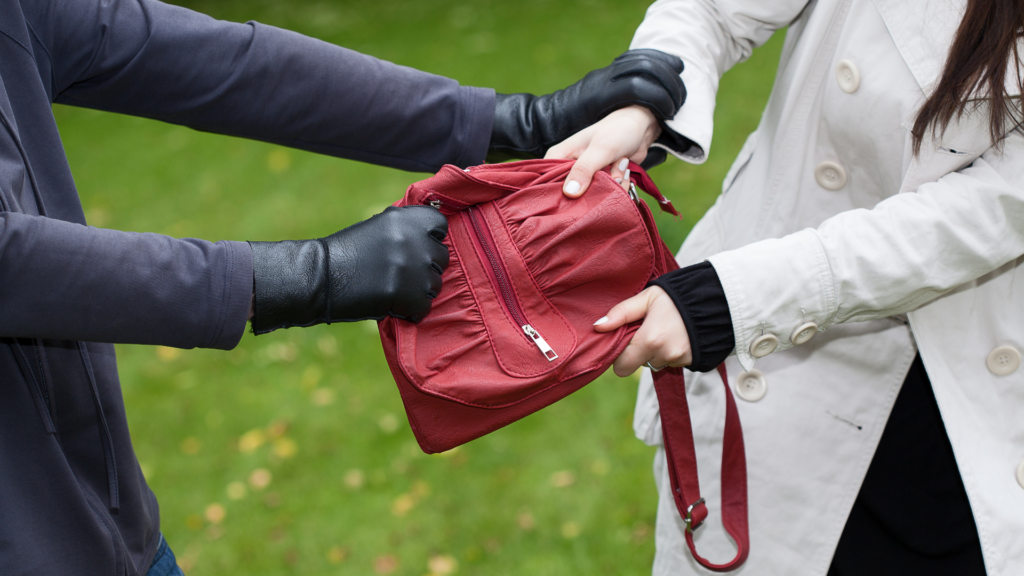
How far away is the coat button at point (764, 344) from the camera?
1.42m

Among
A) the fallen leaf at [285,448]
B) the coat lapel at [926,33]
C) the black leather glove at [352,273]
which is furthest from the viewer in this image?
the fallen leaf at [285,448]

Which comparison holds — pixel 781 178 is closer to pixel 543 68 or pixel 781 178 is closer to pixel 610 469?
pixel 610 469

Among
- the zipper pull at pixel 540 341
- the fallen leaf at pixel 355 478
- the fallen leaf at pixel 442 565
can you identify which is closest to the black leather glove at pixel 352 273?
the zipper pull at pixel 540 341

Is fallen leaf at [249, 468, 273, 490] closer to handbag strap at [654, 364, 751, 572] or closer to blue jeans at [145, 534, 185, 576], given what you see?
blue jeans at [145, 534, 185, 576]

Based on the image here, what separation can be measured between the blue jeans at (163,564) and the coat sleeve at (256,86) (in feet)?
2.77

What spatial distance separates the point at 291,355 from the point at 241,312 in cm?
307

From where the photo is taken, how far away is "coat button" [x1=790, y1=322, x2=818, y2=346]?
1.41 meters

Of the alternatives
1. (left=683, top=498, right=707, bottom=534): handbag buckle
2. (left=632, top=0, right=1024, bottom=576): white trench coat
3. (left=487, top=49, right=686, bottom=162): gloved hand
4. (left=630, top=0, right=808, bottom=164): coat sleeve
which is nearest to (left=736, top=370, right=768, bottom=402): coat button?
(left=632, top=0, right=1024, bottom=576): white trench coat

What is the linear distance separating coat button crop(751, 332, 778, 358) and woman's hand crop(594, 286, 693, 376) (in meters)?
0.13

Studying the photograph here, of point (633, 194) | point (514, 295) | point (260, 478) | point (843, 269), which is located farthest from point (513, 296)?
point (260, 478)

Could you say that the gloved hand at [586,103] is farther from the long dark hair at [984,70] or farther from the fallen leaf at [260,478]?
the fallen leaf at [260,478]

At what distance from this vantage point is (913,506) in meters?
1.58

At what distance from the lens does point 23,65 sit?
1248mm

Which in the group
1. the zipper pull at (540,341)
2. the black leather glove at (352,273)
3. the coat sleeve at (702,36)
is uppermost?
the coat sleeve at (702,36)
